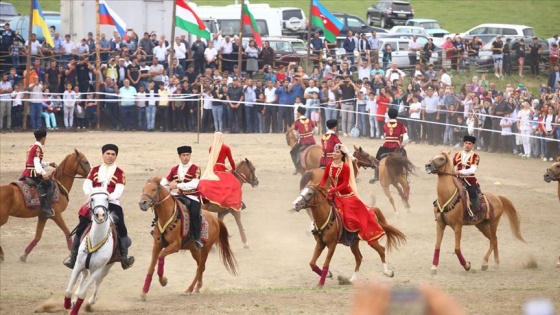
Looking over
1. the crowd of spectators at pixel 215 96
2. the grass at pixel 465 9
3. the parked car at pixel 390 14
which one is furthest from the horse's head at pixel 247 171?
the grass at pixel 465 9

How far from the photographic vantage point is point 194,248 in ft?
44.8

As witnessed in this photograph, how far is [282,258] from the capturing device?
16.7 meters

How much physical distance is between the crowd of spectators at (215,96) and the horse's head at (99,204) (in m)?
18.6

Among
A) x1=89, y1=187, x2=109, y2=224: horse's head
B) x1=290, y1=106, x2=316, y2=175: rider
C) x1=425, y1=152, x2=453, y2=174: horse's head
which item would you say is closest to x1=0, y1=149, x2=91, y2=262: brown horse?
x1=89, y1=187, x2=109, y2=224: horse's head

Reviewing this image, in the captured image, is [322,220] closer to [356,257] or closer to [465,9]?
[356,257]

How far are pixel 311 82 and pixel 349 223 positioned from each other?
18704 mm

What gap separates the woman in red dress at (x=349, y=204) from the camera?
14.0 meters

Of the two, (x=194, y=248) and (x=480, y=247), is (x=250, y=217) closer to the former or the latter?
(x=480, y=247)

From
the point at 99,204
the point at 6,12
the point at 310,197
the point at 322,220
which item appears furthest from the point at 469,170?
the point at 6,12

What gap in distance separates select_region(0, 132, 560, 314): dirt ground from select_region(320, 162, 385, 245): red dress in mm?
873

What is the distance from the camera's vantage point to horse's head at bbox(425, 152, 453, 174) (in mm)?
15078

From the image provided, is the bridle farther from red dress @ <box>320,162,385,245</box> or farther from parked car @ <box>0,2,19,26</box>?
parked car @ <box>0,2,19,26</box>

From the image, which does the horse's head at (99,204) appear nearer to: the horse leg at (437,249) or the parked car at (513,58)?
the horse leg at (437,249)

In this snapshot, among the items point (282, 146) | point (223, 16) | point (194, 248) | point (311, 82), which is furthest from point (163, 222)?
point (223, 16)
